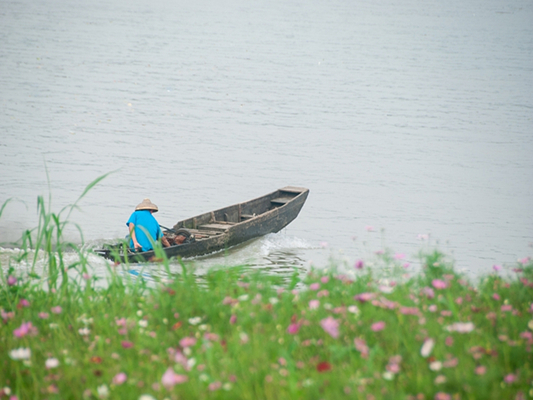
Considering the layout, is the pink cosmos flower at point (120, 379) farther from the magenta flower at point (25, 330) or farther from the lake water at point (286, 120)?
the lake water at point (286, 120)

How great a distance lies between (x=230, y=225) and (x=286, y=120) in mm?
32455

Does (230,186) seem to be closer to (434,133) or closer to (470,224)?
(470,224)

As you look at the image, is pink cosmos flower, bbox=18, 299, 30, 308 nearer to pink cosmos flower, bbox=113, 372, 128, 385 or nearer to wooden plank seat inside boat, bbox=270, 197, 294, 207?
pink cosmos flower, bbox=113, 372, 128, 385

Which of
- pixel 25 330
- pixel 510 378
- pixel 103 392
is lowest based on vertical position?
pixel 103 392

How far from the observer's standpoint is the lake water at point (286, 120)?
20484mm

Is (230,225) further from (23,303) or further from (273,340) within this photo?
(273,340)

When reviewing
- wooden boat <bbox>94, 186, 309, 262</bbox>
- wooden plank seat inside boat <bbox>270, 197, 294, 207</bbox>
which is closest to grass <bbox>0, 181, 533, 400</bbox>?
wooden boat <bbox>94, 186, 309, 262</bbox>

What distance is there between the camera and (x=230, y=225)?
49.1 feet

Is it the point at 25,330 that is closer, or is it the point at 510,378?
the point at 510,378

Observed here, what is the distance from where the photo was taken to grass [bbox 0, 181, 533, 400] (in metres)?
3.31

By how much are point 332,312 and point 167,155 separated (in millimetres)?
29249

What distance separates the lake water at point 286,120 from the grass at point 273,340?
6.35 feet

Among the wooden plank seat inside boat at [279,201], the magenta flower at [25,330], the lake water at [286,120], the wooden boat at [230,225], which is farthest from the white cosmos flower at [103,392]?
the wooden plank seat inside boat at [279,201]

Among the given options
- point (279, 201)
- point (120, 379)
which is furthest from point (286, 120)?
point (120, 379)
